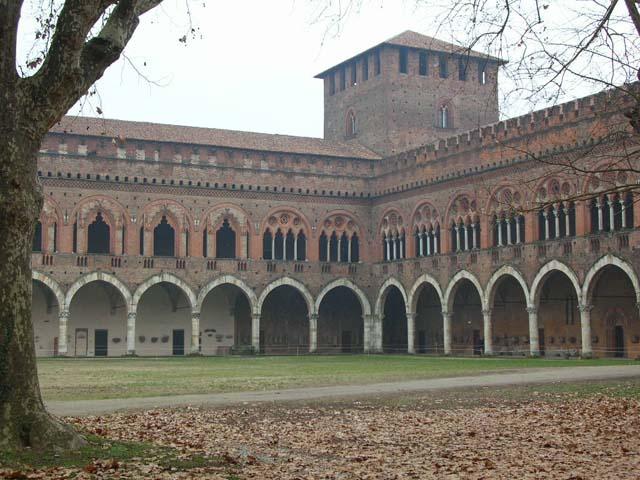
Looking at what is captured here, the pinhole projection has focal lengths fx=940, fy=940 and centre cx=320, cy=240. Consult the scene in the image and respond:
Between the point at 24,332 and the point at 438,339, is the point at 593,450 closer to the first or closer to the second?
the point at 24,332

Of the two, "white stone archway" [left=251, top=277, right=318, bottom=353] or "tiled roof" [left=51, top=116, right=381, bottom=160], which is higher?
"tiled roof" [left=51, top=116, right=381, bottom=160]

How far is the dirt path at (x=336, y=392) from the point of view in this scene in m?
15.7

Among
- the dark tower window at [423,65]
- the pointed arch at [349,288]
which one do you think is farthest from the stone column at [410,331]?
the dark tower window at [423,65]

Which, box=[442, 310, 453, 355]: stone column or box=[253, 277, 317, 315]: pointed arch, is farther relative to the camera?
box=[253, 277, 317, 315]: pointed arch

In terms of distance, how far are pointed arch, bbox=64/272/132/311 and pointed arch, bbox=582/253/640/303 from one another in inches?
806

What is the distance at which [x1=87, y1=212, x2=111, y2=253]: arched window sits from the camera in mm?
43525

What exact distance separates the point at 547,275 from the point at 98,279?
1989cm

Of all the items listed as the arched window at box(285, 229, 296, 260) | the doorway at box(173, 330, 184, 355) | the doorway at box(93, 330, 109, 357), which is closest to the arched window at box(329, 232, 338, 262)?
the arched window at box(285, 229, 296, 260)

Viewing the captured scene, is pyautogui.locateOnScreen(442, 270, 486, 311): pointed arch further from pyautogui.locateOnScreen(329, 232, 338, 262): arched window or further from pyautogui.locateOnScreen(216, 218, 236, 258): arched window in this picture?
pyautogui.locateOnScreen(216, 218, 236, 258): arched window

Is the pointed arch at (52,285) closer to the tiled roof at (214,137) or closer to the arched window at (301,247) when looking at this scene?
the tiled roof at (214,137)

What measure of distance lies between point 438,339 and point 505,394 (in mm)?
29647

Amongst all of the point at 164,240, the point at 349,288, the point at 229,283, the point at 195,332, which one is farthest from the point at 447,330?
the point at 164,240

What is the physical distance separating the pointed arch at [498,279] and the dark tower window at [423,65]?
1710cm

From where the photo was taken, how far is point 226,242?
4650cm
